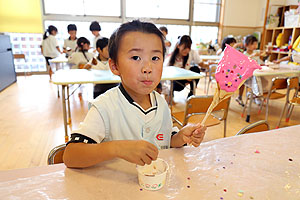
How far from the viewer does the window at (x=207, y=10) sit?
6.98 metres

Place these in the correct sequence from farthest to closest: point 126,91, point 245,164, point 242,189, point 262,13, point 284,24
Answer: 1. point 262,13
2. point 284,24
3. point 126,91
4. point 245,164
5. point 242,189

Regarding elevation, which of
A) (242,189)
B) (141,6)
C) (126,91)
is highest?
(141,6)

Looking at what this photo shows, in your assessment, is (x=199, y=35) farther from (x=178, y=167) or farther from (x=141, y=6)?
(x=178, y=167)

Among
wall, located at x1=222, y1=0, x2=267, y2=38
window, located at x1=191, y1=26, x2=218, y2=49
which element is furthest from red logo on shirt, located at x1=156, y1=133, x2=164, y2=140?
wall, located at x1=222, y1=0, x2=267, y2=38

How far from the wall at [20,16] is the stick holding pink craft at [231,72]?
626 centimetres

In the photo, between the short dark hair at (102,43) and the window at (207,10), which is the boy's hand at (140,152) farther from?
the window at (207,10)

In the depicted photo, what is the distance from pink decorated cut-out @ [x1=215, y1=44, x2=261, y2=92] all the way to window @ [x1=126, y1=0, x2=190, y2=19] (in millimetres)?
5858

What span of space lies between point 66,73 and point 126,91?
2030 millimetres

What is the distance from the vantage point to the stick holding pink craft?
2.40 feet

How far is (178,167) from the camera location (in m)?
0.74

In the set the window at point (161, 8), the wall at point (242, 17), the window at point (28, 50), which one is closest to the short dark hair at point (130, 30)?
the window at point (161, 8)

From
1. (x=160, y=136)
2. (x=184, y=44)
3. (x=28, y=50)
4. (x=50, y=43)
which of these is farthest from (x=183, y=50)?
(x=28, y=50)

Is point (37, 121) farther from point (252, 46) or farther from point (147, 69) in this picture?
point (252, 46)

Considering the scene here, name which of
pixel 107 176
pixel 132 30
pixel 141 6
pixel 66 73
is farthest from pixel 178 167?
pixel 141 6
